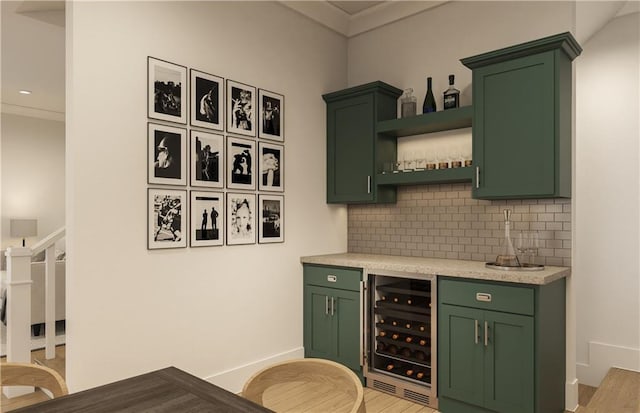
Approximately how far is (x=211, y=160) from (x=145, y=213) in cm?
62

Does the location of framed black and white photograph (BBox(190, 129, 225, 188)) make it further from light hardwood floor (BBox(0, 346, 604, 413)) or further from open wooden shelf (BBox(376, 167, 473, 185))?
light hardwood floor (BBox(0, 346, 604, 413))

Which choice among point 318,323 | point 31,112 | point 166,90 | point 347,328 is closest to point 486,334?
point 347,328

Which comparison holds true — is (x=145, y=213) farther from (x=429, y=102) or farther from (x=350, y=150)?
(x=429, y=102)

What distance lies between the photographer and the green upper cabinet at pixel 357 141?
148 inches

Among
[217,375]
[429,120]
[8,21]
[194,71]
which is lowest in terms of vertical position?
[217,375]

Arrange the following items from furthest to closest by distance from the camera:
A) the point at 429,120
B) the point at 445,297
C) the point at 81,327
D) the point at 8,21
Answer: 1. the point at 8,21
2. the point at 429,120
3. the point at 445,297
4. the point at 81,327

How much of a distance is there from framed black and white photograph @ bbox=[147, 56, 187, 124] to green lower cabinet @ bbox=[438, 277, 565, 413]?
2.16m

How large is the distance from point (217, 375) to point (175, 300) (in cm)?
68

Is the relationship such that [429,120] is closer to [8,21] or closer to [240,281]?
[240,281]

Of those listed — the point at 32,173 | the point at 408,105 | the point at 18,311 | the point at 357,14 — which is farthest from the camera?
the point at 32,173

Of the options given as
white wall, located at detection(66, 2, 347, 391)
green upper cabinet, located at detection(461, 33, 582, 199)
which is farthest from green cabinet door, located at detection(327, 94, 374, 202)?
green upper cabinet, located at detection(461, 33, 582, 199)

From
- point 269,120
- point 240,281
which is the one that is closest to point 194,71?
point 269,120

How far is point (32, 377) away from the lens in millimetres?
1533

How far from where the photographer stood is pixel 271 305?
11.9 ft
